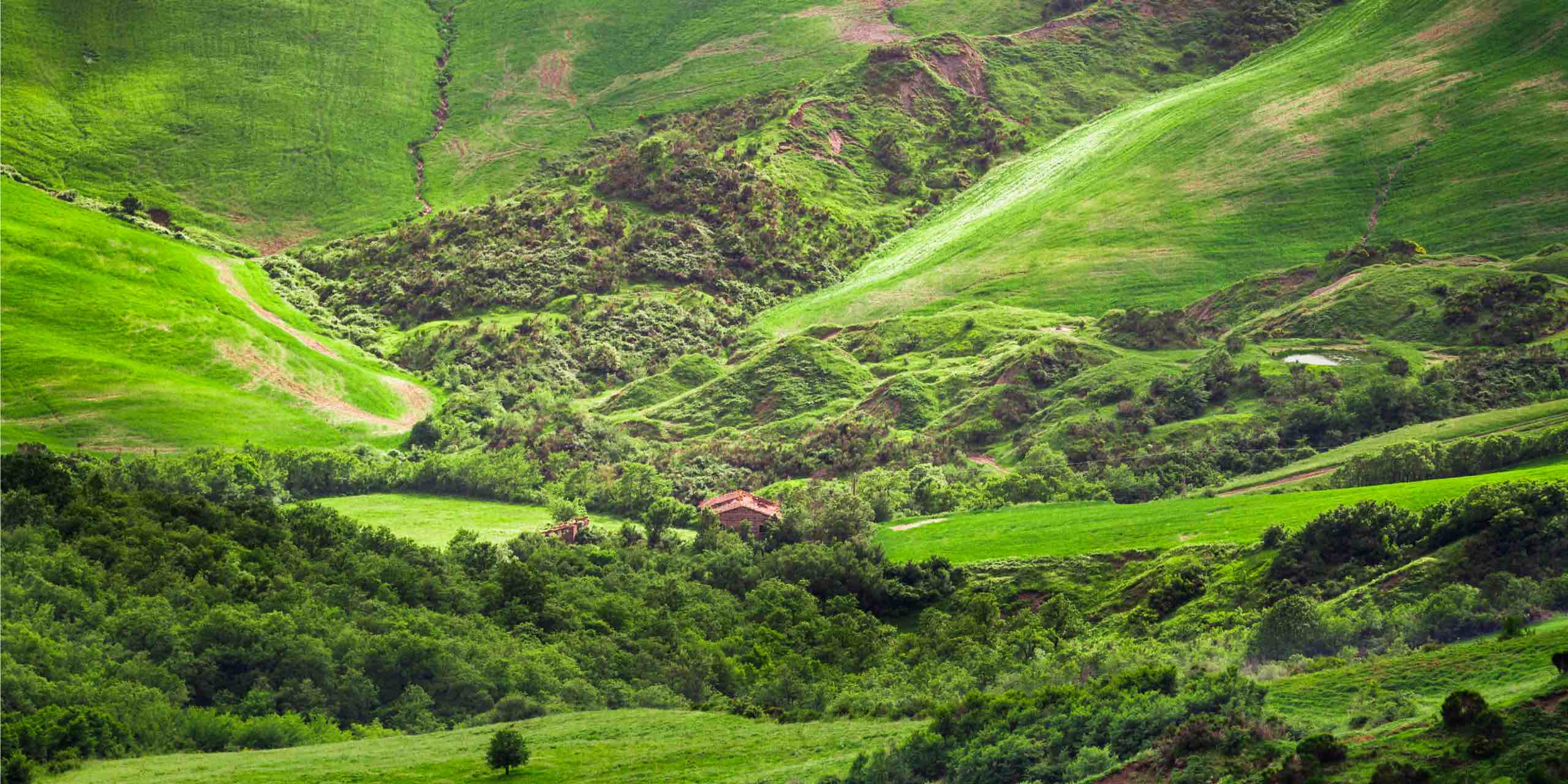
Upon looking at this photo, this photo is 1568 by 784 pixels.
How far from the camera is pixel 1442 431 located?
82625 millimetres

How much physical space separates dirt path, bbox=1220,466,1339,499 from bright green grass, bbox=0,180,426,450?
7409 cm

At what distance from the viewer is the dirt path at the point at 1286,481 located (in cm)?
8275

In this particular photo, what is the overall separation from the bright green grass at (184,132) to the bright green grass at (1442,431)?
124m

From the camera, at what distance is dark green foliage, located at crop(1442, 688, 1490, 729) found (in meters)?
28.0

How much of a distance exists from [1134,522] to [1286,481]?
1151 cm

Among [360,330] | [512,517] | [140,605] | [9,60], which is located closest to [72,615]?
[140,605]

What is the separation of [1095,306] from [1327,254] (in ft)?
→ 67.4

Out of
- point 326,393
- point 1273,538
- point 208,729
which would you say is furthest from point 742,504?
point 326,393

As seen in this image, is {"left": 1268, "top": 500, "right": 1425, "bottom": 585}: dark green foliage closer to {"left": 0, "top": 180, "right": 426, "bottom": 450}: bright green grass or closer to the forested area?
the forested area

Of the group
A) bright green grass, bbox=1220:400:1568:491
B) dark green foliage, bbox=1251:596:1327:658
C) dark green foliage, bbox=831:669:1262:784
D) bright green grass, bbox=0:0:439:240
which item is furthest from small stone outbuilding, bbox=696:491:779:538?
bright green grass, bbox=0:0:439:240

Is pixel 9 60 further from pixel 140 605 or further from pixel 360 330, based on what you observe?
pixel 140 605

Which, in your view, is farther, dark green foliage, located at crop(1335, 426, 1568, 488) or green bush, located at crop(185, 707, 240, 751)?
dark green foliage, located at crop(1335, 426, 1568, 488)

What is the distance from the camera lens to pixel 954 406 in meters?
120

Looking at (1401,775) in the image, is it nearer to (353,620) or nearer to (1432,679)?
(1432,679)
